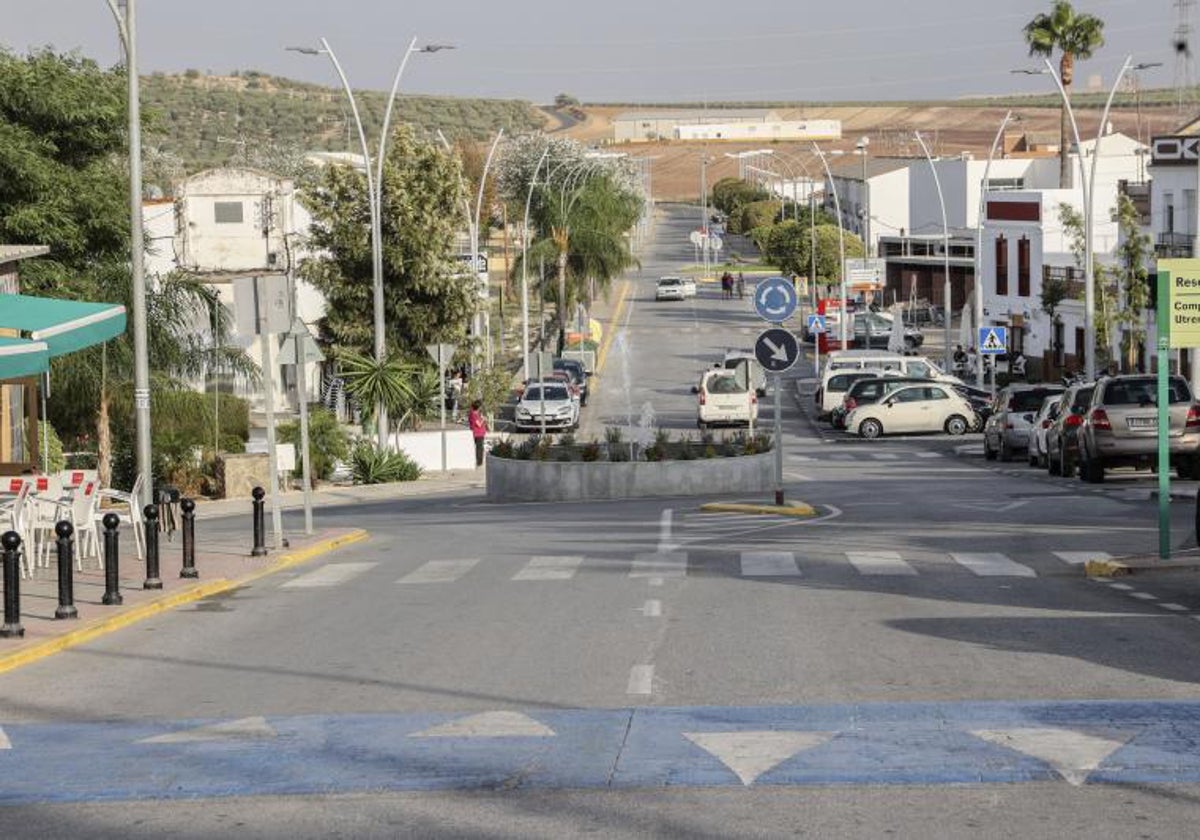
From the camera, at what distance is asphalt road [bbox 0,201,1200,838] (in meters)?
9.27

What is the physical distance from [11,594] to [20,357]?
18.5 ft

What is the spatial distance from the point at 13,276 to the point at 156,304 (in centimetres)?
981

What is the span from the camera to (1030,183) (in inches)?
4678

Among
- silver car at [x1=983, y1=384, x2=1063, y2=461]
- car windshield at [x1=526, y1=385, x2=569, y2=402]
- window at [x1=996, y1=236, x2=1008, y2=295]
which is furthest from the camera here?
window at [x1=996, y1=236, x2=1008, y2=295]

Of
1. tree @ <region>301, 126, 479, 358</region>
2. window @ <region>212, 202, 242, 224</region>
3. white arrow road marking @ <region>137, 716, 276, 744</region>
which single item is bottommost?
white arrow road marking @ <region>137, 716, 276, 744</region>

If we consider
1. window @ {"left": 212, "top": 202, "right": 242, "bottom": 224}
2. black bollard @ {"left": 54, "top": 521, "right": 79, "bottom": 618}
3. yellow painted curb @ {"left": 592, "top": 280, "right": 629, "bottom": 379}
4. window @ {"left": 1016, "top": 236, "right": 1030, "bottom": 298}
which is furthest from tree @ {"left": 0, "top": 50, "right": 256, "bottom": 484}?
window @ {"left": 1016, "top": 236, "right": 1030, "bottom": 298}

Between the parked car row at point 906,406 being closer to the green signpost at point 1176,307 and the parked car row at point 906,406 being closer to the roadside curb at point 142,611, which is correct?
the roadside curb at point 142,611

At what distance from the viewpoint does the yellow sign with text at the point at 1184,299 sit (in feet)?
63.1

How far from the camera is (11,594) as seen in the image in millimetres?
15812

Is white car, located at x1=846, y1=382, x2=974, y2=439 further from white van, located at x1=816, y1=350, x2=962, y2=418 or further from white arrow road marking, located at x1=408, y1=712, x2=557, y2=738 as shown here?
white arrow road marking, located at x1=408, y1=712, x2=557, y2=738

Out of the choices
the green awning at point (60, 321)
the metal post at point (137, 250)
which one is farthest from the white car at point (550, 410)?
the green awning at point (60, 321)

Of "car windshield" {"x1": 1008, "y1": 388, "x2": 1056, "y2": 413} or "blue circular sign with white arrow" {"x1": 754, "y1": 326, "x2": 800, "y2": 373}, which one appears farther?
"car windshield" {"x1": 1008, "y1": 388, "x2": 1056, "y2": 413}

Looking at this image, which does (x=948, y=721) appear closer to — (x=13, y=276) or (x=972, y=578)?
(x=972, y=578)

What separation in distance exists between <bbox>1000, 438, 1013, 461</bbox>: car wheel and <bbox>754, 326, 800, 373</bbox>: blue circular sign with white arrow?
1773 cm
